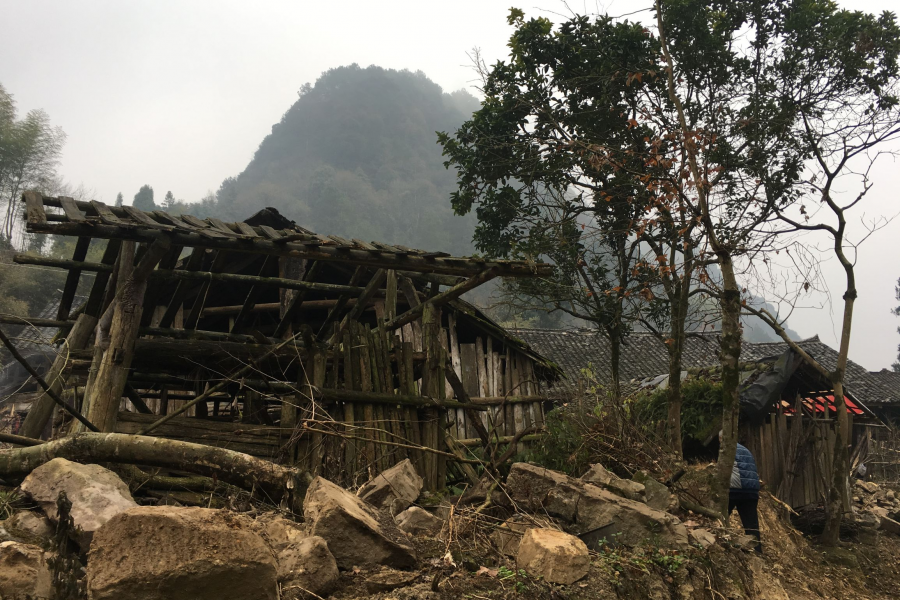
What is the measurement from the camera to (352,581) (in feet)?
11.4

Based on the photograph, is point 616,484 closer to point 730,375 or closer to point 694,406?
point 730,375

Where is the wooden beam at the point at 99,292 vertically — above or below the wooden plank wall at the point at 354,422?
above

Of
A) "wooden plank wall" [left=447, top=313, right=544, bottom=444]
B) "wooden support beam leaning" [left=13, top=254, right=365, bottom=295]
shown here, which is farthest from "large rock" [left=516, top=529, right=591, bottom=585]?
"wooden plank wall" [left=447, top=313, right=544, bottom=444]

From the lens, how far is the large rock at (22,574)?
251 centimetres

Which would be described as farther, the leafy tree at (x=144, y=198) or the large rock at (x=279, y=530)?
the leafy tree at (x=144, y=198)

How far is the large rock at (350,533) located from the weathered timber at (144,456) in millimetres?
477

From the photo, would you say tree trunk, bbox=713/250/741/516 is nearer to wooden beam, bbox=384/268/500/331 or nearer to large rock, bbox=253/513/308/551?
wooden beam, bbox=384/268/500/331

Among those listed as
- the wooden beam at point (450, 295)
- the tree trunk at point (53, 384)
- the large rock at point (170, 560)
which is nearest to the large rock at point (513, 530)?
the large rock at point (170, 560)

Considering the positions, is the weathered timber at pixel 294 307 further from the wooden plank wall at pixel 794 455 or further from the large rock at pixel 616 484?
the wooden plank wall at pixel 794 455

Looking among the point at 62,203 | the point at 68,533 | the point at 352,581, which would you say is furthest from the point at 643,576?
the point at 62,203

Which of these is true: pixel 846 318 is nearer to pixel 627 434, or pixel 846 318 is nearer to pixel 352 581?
pixel 627 434

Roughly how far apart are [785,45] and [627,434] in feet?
29.5

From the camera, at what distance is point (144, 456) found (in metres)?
3.87

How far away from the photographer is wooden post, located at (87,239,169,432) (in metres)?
5.50
